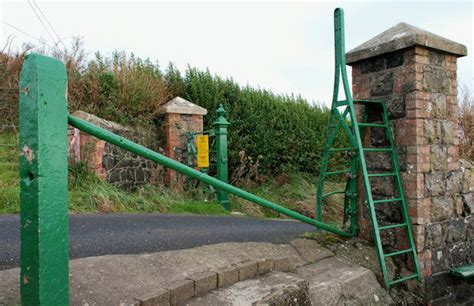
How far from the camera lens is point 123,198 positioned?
6.43m

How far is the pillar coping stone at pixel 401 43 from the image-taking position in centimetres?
339

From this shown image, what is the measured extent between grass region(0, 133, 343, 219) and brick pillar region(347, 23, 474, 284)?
3792 mm

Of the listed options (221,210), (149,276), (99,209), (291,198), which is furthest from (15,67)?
(149,276)

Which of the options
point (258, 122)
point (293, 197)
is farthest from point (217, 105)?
point (293, 197)

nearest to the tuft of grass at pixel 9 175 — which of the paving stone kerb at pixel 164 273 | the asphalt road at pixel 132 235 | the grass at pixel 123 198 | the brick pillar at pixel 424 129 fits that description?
the grass at pixel 123 198

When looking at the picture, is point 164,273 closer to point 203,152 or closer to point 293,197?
point 203,152

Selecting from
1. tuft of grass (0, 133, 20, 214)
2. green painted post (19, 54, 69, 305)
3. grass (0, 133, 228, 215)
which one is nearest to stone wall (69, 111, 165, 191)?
grass (0, 133, 228, 215)

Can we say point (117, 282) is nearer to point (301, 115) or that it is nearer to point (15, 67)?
point (15, 67)

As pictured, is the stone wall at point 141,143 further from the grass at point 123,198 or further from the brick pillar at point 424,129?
the brick pillar at point 424,129

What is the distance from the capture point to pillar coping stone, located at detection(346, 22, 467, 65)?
11.1ft

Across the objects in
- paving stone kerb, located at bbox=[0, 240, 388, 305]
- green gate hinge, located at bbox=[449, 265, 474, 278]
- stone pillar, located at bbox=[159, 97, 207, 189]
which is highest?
stone pillar, located at bbox=[159, 97, 207, 189]

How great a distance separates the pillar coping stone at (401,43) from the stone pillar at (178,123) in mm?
5180

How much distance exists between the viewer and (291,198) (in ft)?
29.2

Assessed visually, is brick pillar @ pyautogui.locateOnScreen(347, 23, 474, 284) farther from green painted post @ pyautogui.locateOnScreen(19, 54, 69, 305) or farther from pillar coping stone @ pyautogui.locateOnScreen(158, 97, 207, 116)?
pillar coping stone @ pyautogui.locateOnScreen(158, 97, 207, 116)
